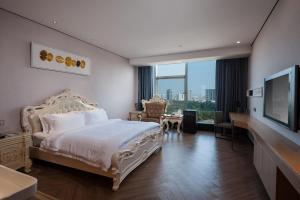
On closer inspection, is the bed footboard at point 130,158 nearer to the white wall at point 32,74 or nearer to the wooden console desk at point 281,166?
the wooden console desk at point 281,166

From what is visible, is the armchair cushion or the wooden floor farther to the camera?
the armchair cushion

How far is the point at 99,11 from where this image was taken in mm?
2871

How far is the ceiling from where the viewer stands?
2.65 metres

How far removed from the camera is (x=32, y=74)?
3.30 meters

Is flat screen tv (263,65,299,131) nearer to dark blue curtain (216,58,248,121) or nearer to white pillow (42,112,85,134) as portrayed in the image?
dark blue curtain (216,58,248,121)

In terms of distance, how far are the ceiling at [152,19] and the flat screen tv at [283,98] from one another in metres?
1.29

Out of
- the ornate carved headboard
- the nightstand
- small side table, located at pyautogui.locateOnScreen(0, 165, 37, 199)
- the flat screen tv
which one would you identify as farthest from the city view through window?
small side table, located at pyautogui.locateOnScreen(0, 165, 37, 199)

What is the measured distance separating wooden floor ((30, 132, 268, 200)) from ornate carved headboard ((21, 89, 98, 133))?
724 millimetres

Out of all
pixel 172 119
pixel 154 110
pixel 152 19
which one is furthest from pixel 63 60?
pixel 172 119

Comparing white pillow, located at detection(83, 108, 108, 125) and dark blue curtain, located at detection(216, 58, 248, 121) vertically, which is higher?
dark blue curtain, located at detection(216, 58, 248, 121)

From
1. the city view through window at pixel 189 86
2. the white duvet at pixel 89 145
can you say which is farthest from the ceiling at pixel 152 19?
the white duvet at pixel 89 145

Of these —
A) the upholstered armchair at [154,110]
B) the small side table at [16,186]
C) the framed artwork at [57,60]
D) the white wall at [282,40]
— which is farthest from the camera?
the upholstered armchair at [154,110]

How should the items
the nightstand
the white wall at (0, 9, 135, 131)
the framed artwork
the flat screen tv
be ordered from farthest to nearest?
the framed artwork, the white wall at (0, 9, 135, 131), the nightstand, the flat screen tv

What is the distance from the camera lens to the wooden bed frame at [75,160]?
2405mm
